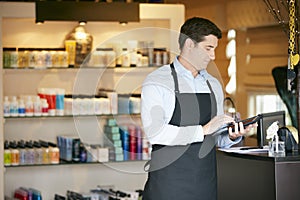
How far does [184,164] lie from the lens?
11.5 feet

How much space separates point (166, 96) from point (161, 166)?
341 mm

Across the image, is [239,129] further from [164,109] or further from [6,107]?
[6,107]

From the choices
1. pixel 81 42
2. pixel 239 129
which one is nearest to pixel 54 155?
pixel 81 42

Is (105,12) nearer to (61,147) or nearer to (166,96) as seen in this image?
(61,147)

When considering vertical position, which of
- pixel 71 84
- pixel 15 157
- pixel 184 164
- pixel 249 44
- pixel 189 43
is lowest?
pixel 15 157

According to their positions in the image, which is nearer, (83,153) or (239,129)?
(239,129)

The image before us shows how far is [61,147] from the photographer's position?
223 inches

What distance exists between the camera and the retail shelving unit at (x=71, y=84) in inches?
221

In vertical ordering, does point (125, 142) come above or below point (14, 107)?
below

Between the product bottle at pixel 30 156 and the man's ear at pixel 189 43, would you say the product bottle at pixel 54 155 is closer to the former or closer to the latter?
the product bottle at pixel 30 156

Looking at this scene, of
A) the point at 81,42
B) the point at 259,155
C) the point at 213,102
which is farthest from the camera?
the point at 81,42

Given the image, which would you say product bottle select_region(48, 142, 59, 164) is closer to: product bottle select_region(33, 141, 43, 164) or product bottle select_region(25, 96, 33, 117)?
product bottle select_region(33, 141, 43, 164)

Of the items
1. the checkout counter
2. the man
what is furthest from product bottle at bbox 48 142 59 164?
the man

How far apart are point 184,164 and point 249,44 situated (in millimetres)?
→ 5082
